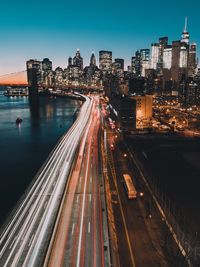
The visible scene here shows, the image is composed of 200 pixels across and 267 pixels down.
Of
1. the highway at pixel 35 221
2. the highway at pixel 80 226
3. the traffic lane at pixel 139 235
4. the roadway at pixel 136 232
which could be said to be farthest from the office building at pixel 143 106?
the traffic lane at pixel 139 235

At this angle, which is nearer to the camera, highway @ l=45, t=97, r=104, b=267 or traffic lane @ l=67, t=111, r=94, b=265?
highway @ l=45, t=97, r=104, b=267

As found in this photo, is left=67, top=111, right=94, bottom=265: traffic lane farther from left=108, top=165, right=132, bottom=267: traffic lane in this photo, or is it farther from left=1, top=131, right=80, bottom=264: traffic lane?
left=1, top=131, right=80, bottom=264: traffic lane

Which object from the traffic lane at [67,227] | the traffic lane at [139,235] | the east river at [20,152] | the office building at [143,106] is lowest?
the east river at [20,152]

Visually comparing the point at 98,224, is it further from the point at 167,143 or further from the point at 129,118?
the point at 129,118

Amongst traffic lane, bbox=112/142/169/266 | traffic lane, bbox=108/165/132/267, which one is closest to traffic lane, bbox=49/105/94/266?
traffic lane, bbox=108/165/132/267

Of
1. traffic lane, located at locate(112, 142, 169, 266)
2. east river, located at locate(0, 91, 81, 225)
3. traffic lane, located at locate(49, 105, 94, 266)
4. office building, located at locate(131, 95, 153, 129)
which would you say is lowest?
east river, located at locate(0, 91, 81, 225)

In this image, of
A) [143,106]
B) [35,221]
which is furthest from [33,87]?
[35,221]

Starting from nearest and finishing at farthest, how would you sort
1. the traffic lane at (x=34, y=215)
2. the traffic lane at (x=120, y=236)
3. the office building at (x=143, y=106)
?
the traffic lane at (x=120, y=236), the traffic lane at (x=34, y=215), the office building at (x=143, y=106)

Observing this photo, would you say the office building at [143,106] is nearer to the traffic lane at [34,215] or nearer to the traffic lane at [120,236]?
the traffic lane at [120,236]
